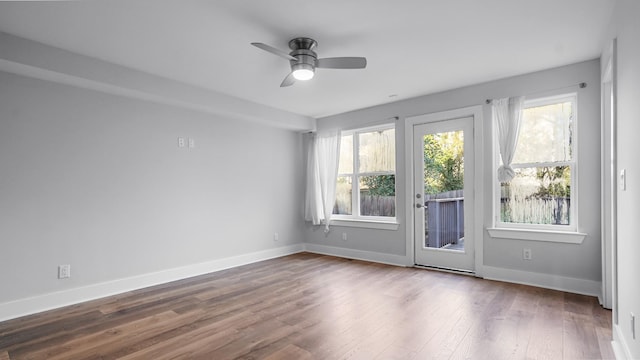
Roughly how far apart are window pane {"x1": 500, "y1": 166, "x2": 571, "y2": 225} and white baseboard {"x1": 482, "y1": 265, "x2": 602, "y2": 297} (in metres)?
0.60

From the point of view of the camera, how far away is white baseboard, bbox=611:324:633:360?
6.52 feet

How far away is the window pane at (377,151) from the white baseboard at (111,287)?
91.6 inches

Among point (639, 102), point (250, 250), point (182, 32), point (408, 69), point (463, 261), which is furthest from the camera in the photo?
point (250, 250)

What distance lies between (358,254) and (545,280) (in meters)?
2.57

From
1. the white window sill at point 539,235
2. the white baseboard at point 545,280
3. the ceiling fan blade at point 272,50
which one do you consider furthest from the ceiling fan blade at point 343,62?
the white baseboard at point 545,280

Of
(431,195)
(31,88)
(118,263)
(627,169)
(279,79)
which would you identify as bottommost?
(118,263)

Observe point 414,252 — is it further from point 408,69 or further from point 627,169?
point 627,169

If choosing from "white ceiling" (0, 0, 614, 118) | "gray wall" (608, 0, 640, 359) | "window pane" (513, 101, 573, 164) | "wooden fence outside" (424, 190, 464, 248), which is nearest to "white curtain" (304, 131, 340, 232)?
"wooden fence outside" (424, 190, 464, 248)

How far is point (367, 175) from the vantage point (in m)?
5.46

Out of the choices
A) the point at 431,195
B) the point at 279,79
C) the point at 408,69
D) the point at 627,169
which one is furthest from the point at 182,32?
the point at 431,195

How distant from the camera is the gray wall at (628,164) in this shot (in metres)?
1.73

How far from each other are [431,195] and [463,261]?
0.98 meters

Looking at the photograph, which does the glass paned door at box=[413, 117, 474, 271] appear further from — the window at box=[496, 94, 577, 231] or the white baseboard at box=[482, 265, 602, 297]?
the window at box=[496, 94, 577, 231]

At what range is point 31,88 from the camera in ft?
10.5
